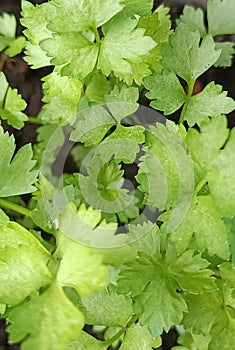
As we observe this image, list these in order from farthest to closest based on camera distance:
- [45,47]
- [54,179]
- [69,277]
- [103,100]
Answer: [54,179] → [103,100] → [45,47] → [69,277]

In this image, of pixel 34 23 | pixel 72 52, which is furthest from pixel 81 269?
pixel 34 23

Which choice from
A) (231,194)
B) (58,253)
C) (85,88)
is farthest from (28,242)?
(85,88)

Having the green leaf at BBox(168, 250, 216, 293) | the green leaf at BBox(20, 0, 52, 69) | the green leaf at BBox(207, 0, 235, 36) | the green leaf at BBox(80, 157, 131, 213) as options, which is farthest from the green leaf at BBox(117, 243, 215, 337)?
the green leaf at BBox(207, 0, 235, 36)

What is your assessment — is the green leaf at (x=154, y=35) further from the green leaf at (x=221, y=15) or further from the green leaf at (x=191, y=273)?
the green leaf at (x=191, y=273)

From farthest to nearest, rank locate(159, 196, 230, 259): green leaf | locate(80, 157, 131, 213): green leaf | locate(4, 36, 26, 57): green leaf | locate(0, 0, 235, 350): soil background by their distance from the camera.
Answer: locate(0, 0, 235, 350): soil background, locate(4, 36, 26, 57): green leaf, locate(80, 157, 131, 213): green leaf, locate(159, 196, 230, 259): green leaf

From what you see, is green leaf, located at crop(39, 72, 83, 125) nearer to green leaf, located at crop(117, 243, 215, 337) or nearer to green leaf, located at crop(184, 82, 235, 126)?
green leaf, located at crop(184, 82, 235, 126)

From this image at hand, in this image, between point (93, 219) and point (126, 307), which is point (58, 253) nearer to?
point (93, 219)

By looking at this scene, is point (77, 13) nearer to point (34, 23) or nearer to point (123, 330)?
point (34, 23)
